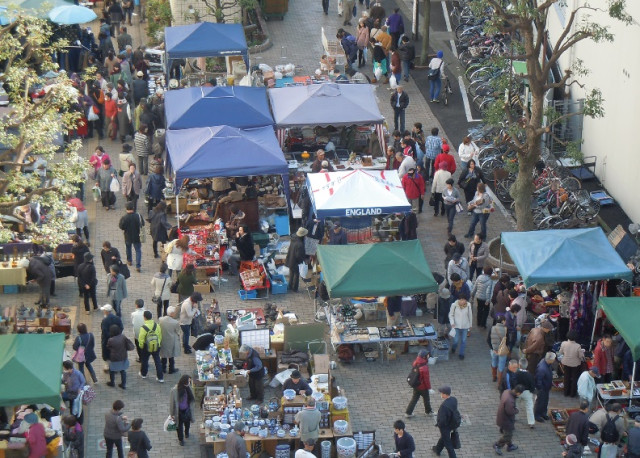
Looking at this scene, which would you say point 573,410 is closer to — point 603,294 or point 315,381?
point 603,294

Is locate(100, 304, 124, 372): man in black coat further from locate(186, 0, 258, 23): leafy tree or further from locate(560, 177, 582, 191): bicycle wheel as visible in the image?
locate(186, 0, 258, 23): leafy tree

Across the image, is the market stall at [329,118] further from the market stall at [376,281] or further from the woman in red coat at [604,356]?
the woman in red coat at [604,356]

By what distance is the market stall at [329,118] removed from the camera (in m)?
29.0

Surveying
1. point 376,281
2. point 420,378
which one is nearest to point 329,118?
point 376,281

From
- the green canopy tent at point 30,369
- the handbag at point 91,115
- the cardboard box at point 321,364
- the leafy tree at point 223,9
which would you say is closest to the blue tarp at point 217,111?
the handbag at point 91,115

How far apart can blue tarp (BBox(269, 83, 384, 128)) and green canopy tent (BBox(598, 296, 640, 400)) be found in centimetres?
927

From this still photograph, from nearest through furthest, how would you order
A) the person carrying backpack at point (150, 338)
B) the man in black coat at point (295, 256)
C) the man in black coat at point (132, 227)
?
1. the person carrying backpack at point (150, 338)
2. the man in black coat at point (295, 256)
3. the man in black coat at point (132, 227)

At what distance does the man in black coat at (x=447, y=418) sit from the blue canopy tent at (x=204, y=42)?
15624mm

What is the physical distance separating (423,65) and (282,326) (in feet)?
51.1

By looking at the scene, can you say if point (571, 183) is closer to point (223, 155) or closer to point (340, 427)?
point (223, 155)

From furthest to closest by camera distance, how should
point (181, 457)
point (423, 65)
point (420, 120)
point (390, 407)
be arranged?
point (423, 65) < point (420, 120) < point (390, 407) < point (181, 457)

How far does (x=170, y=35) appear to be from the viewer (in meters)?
33.7

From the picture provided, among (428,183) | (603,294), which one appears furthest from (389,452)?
(428,183)

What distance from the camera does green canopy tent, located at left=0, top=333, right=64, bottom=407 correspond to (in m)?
19.0
